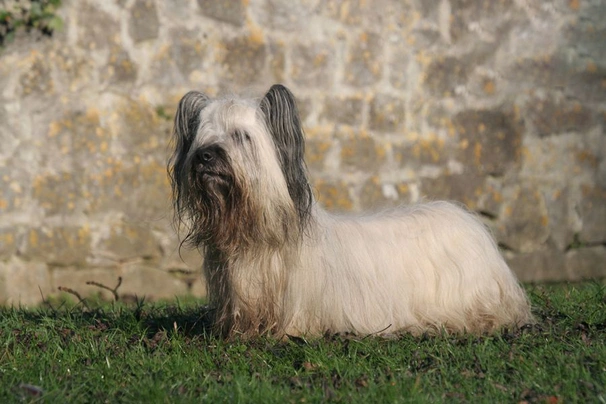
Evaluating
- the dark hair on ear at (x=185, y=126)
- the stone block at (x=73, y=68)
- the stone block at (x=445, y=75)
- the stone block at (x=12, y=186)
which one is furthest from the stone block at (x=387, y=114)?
the dark hair on ear at (x=185, y=126)

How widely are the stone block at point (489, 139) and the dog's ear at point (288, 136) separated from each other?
3670mm

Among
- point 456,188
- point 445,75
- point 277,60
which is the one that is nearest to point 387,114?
point 445,75

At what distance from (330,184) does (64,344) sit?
11.3ft

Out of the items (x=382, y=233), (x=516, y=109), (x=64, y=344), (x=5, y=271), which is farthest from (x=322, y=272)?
(x=516, y=109)

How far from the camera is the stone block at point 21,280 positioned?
7.38m

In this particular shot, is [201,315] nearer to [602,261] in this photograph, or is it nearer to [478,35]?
[478,35]

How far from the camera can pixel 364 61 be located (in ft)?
26.3

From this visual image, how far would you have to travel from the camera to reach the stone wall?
24.3 ft

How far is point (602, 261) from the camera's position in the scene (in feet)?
29.5

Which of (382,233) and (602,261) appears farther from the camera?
(602,261)

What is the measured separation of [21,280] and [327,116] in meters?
2.90

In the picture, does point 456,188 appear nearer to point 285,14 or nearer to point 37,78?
point 285,14

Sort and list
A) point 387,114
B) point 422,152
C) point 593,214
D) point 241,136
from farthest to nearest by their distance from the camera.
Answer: point 593,214 → point 422,152 → point 387,114 → point 241,136

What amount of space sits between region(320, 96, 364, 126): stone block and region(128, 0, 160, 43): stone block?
1.59 metres
